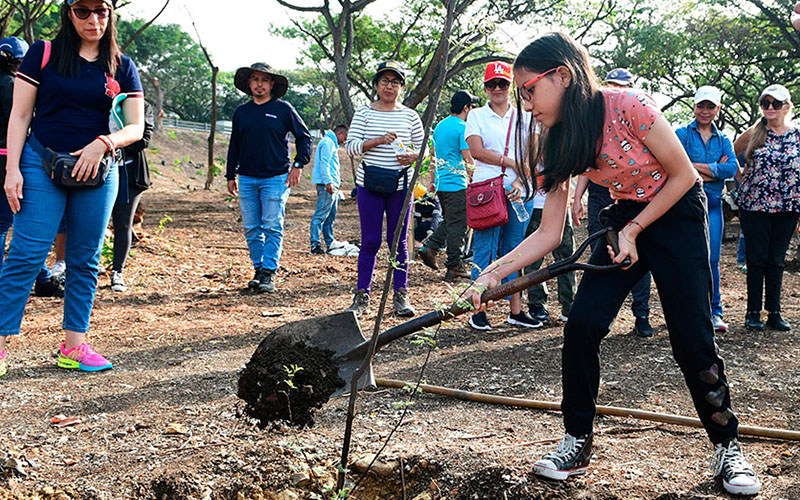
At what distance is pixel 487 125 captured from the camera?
5.11m

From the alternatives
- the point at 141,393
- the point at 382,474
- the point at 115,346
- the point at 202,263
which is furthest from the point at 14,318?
the point at 202,263

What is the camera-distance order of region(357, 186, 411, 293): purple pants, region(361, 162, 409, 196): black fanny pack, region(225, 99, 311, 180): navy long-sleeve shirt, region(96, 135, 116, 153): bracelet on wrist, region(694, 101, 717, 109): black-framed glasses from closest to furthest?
region(96, 135, 116, 153): bracelet on wrist < region(694, 101, 717, 109): black-framed glasses < region(361, 162, 409, 196): black fanny pack < region(357, 186, 411, 293): purple pants < region(225, 99, 311, 180): navy long-sleeve shirt

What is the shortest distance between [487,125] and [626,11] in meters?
16.1

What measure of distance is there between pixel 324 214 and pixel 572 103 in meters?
7.14

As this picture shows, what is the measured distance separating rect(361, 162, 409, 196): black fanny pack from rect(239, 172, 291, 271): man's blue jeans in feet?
4.20

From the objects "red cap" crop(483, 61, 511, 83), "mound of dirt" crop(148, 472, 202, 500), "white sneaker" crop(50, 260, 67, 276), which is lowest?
"mound of dirt" crop(148, 472, 202, 500)

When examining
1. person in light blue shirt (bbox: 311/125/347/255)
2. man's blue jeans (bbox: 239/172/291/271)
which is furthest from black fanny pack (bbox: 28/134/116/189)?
person in light blue shirt (bbox: 311/125/347/255)

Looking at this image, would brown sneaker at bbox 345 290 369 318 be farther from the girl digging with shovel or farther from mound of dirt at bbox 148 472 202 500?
the girl digging with shovel

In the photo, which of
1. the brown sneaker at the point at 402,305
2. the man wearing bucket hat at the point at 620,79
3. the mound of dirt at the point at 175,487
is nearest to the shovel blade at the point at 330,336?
the mound of dirt at the point at 175,487

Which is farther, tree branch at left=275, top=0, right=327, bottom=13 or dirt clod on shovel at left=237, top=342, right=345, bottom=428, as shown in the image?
tree branch at left=275, top=0, right=327, bottom=13

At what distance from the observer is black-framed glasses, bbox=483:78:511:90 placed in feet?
16.8

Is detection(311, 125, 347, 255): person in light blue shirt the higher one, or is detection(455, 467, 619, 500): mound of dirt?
detection(311, 125, 347, 255): person in light blue shirt

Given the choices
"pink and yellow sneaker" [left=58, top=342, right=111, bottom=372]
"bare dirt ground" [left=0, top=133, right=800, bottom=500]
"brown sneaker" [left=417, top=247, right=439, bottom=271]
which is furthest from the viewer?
"brown sneaker" [left=417, top=247, right=439, bottom=271]

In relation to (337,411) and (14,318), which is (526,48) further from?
(14,318)
